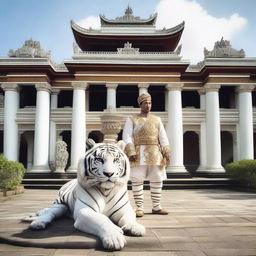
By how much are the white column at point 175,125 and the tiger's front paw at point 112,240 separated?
560 inches

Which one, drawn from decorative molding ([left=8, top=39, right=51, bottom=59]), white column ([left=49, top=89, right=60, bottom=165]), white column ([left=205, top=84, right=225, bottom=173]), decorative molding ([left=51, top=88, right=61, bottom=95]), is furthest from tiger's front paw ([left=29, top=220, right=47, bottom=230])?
decorative molding ([left=8, top=39, right=51, bottom=59])

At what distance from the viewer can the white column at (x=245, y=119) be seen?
17672 mm

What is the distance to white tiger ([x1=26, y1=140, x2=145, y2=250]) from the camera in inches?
113

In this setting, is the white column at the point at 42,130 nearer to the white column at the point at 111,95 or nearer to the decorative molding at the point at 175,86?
the white column at the point at 111,95

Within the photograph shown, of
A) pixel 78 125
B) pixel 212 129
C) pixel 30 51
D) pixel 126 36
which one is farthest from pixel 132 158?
pixel 126 36

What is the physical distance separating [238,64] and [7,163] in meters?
15.6

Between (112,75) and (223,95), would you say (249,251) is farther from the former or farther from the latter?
(223,95)

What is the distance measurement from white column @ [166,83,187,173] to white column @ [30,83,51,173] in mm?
8089

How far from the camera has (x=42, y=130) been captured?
1711 centimetres

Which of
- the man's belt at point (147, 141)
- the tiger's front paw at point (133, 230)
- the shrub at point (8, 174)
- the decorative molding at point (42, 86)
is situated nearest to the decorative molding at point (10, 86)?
the decorative molding at point (42, 86)

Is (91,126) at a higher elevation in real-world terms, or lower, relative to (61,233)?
higher

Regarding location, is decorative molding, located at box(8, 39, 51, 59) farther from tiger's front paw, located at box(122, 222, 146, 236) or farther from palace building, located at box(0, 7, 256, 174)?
tiger's front paw, located at box(122, 222, 146, 236)

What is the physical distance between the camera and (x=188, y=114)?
18.4 meters

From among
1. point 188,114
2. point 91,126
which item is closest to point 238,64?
point 188,114
